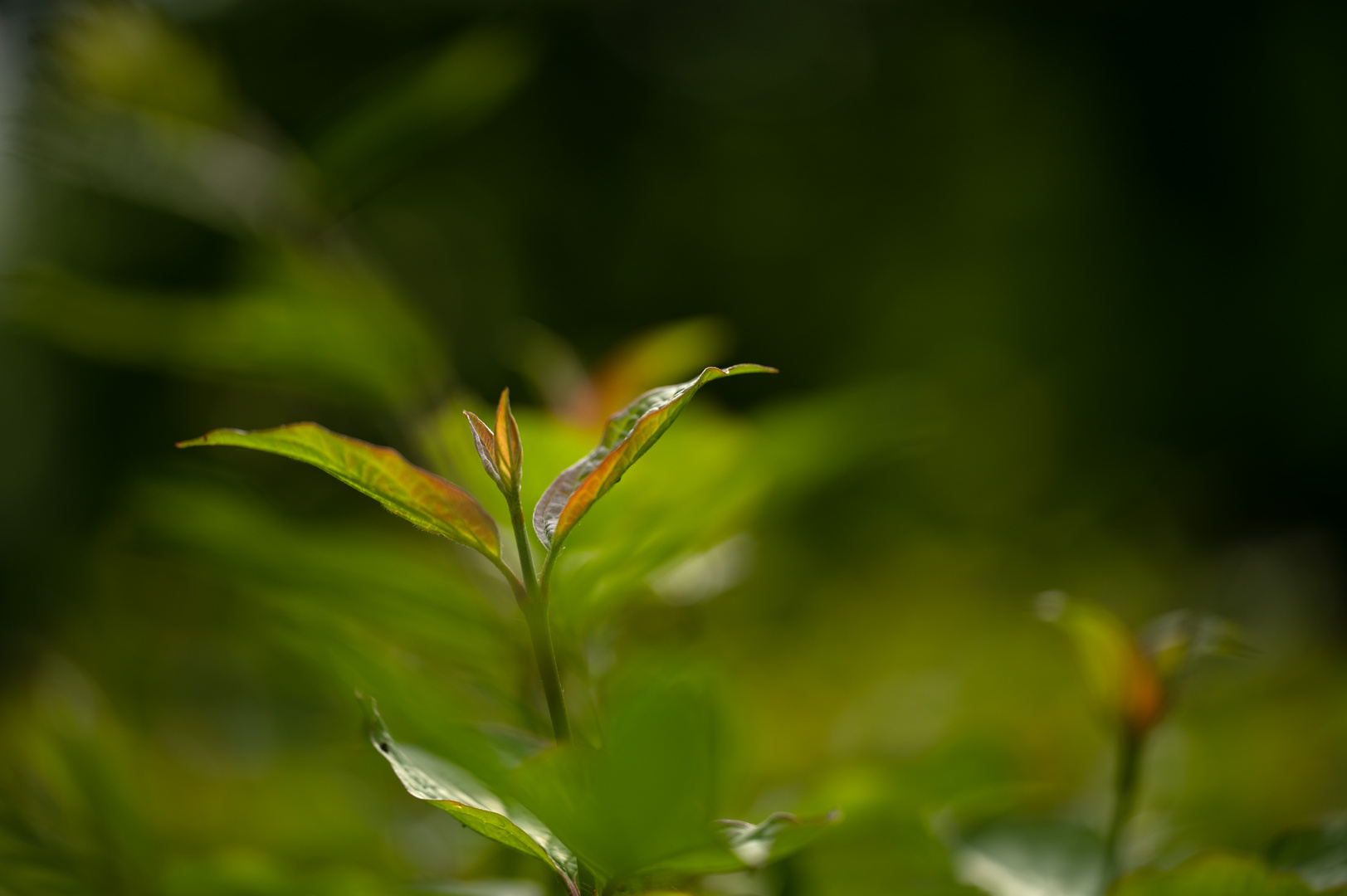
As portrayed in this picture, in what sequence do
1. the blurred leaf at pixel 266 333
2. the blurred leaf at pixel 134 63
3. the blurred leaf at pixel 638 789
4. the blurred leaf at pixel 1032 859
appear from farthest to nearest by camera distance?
1. the blurred leaf at pixel 134 63
2. the blurred leaf at pixel 266 333
3. the blurred leaf at pixel 1032 859
4. the blurred leaf at pixel 638 789

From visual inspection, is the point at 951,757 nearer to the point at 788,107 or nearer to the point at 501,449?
the point at 501,449

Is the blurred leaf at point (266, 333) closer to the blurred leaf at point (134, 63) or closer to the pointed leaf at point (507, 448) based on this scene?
the blurred leaf at point (134, 63)

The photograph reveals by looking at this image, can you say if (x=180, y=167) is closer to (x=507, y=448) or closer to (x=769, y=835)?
(x=507, y=448)

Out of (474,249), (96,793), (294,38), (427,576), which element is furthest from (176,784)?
(294,38)

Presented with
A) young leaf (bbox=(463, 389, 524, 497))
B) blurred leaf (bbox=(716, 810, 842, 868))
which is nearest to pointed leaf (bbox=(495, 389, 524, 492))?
young leaf (bbox=(463, 389, 524, 497))

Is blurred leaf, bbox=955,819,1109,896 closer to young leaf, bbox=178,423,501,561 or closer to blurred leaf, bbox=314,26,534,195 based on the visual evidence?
young leaf, bbox=178,423,501,561

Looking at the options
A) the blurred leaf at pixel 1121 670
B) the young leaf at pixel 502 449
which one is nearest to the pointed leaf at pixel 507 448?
the young leaf at pixel 502 449

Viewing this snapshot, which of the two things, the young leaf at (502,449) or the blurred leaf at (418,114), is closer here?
the young leaf at (502,449)
